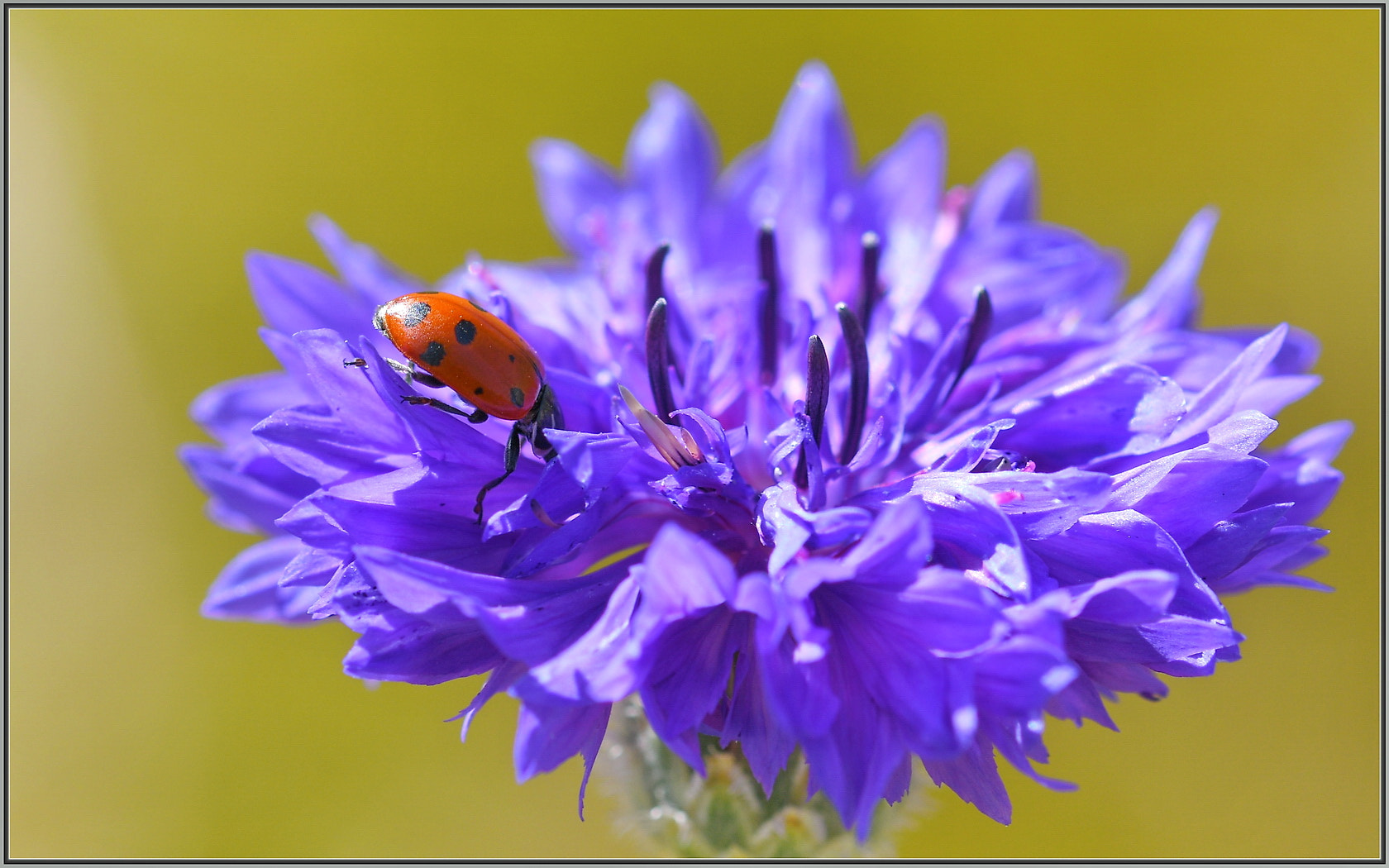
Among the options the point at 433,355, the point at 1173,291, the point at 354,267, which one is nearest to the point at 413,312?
the point at 433,355

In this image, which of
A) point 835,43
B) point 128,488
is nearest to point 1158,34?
point 835,43

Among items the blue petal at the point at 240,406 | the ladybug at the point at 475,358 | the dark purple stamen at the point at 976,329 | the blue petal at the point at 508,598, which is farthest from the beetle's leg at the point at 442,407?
the dark purple stamen at the point at 976,329

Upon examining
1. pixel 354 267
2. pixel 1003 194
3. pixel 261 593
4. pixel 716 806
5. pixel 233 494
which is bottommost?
pixel 716 806

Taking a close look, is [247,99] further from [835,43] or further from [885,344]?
[885,344]

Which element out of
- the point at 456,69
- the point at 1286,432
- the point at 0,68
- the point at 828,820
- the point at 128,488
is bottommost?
the point at 828,820

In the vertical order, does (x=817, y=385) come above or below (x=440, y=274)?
below

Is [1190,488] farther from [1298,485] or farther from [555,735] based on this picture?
[555,735]
